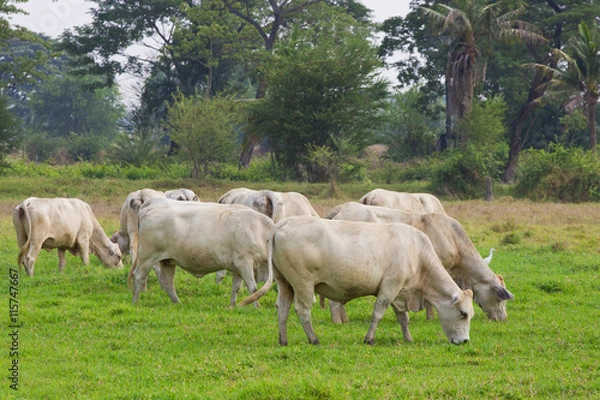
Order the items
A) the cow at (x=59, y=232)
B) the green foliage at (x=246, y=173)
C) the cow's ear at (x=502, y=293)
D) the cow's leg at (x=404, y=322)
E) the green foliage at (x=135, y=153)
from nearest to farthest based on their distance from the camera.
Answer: the cow's leg at (x=404, y=322) → the cow's ear at (x=502, y=293) → the cow at (x=59, y=232) → the green foliage at (x=246, y=173) → the green foliage at (x=135, y=153)

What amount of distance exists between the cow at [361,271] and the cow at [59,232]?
7.20m

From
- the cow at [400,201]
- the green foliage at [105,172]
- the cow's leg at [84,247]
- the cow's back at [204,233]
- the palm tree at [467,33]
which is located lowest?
the green foliage at [105,172]

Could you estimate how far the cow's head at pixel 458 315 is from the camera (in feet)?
31.0

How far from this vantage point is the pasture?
293 inches

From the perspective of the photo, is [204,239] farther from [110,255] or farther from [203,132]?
[203,132]

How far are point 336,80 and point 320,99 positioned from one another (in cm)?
123

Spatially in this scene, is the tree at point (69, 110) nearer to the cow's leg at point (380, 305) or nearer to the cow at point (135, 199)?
the cow at point (135, 199)

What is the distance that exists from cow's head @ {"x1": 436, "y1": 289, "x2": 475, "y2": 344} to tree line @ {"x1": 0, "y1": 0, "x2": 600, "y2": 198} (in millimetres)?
27681

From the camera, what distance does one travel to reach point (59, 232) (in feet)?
50.5

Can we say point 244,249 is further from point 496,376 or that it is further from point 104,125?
point 104,125

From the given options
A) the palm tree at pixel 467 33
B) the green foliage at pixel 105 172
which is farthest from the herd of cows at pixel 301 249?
the palm tree at pixel 467 33

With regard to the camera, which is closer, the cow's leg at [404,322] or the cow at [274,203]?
the cow's leg at [404,322]

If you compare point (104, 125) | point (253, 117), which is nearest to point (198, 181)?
point (253, 117)

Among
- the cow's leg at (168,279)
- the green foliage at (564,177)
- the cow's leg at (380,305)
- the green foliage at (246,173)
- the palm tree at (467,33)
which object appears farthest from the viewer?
the green foliage at (246,173)
